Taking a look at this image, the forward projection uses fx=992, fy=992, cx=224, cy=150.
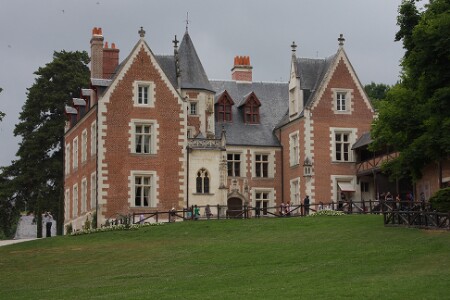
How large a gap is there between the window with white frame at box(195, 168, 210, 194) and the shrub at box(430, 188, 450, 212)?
74.4 feet

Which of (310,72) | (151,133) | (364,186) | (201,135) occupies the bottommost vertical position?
(364,186)

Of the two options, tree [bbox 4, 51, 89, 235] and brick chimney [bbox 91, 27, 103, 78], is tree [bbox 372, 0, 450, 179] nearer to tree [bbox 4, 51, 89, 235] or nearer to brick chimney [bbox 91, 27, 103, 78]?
brick chimney [bbox 91, 27, 103, 78]

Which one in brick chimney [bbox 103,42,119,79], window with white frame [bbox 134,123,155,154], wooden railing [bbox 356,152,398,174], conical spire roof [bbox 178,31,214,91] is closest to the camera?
window with white frame [bbox 134,123,155,154]

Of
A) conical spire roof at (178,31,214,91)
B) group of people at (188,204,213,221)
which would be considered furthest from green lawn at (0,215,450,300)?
conical spire roof at (178,31,214,91)

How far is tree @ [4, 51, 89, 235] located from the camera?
69.9 meters

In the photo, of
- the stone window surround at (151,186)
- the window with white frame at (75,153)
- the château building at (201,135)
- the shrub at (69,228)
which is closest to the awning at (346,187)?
the château building at (201,135)

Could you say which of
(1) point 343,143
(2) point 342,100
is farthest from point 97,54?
(1) point 343,143

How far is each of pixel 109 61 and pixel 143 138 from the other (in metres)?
5.77

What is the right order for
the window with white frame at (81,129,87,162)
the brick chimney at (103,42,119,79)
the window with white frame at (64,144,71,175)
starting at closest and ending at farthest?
the brick chimney at (103,42,119,79)
the window with white frame at (81,129,87,162)
the window with white frame at (64,144,71,175)

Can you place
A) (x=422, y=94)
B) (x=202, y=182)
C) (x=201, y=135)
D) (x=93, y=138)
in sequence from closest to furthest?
1. (x=422, y=94)
2. (x=93, y=138)
3. (x=202, y=182)
4. (x=201, y=135)

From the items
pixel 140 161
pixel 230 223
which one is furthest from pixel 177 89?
pixel 230 223

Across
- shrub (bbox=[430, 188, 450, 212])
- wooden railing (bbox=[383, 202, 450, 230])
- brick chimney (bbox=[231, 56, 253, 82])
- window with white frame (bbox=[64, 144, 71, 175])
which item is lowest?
wooden railing (bbox=[383, 202, 450, 230])

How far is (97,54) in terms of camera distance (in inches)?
2328

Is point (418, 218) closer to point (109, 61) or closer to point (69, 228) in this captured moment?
point (109, 61)
